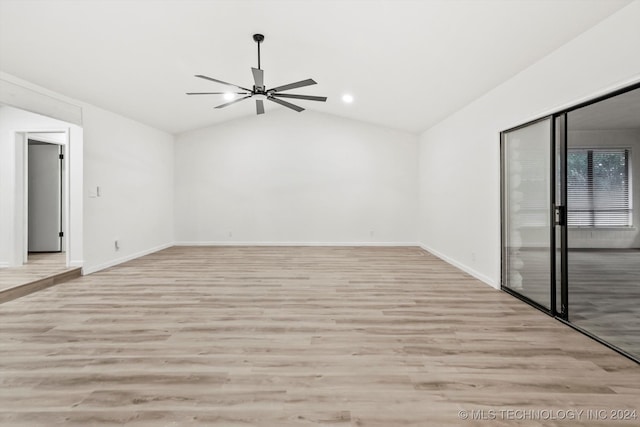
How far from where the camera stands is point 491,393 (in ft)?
6.13

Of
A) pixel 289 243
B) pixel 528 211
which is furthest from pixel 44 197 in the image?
pixel 528 211

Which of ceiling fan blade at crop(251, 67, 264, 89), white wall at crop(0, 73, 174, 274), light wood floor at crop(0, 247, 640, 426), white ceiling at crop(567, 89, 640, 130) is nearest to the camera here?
light wood floor at crop(0, 247, 640, 426)

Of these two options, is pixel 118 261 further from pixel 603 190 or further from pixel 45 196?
pixel 603 190

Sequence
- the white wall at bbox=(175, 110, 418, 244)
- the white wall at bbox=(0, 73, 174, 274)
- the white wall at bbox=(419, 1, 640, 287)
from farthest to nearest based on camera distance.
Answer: the white wall at bbox=(175, 110, 418, 244) < the white wall at bbox=(0, 73, 174, 274) < the white wall at bbox=(419, 1, 640, 287)

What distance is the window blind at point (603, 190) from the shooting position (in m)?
4.24

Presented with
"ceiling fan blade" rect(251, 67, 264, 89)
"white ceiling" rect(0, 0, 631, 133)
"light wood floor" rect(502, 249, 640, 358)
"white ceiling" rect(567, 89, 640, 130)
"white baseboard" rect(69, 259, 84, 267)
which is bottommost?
"light wood floor" rect(502, 249, 640, 358)

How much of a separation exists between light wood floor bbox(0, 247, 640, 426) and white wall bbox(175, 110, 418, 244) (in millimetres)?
3575

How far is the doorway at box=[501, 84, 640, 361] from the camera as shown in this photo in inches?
116

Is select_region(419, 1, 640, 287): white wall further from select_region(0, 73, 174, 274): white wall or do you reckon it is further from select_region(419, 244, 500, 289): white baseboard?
select_region(0, 73, 174, 274): white wall

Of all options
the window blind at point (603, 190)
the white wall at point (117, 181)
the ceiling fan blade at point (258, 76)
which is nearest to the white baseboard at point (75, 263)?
the white wall at point (117, 181)

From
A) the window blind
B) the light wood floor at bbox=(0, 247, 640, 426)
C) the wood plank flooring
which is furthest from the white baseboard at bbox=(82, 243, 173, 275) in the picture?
the window blind

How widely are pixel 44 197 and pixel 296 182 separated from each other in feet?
16.2

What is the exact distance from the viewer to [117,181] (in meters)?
5.56

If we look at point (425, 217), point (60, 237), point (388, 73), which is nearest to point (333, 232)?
point (425, 217)
